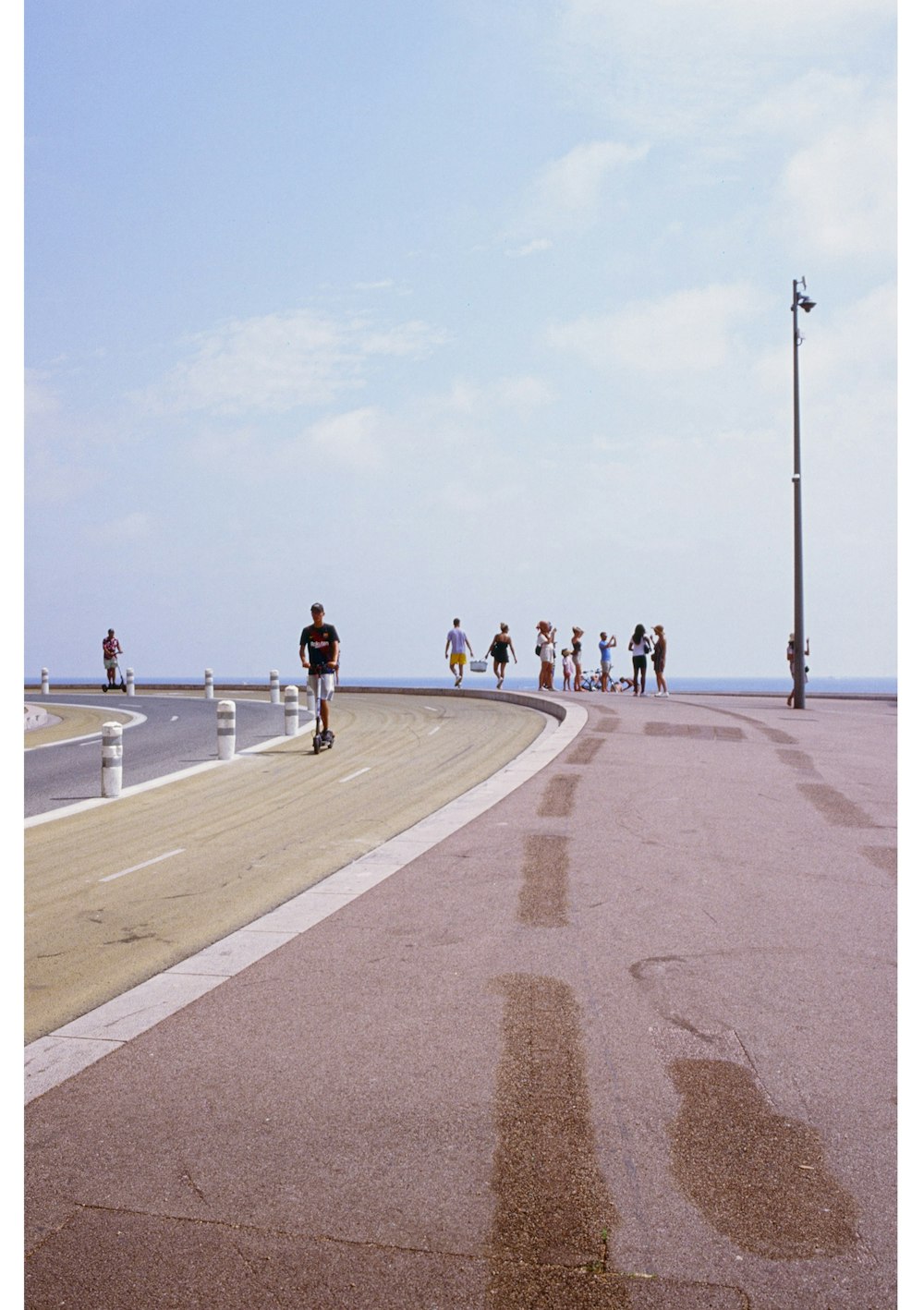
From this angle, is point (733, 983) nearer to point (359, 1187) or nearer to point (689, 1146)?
point (689, 1146)

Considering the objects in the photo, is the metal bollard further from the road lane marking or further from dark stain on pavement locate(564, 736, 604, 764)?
the road lane marking

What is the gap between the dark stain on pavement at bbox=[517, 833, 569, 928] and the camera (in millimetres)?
6457

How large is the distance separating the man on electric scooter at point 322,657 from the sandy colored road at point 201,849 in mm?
787

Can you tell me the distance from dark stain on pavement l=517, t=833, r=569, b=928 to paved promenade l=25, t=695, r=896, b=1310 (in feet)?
0.13

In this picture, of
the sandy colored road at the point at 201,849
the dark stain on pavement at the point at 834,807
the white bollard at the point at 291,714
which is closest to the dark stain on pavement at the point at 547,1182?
the sandy colored road at the point at 201,849

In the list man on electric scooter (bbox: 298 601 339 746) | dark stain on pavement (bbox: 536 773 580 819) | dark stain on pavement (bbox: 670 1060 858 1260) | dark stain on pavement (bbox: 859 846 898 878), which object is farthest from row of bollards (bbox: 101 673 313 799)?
dark stain on pavement (bbox: 670 1060 858 1260)

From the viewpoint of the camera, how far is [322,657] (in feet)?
55.0

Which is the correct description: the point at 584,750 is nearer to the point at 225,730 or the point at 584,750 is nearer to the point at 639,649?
the point at 225,730

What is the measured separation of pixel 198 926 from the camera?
260 inches

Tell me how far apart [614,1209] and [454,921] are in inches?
127

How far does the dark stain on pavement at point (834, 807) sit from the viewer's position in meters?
9.62

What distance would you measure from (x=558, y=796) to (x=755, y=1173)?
7.39 m

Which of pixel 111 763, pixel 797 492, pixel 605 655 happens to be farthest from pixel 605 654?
pixel 111 763
